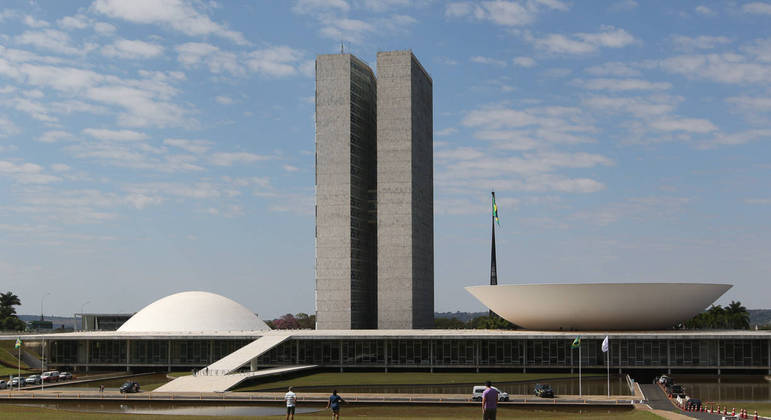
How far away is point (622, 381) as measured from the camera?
73.7 metres

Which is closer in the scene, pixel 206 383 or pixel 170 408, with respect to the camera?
pixel 170 408

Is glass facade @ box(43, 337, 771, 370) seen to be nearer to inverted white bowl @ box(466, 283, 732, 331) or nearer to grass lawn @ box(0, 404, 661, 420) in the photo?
inverted white bowl @ box(466, 283, 732, 331)

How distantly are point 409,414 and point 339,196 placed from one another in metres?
59.9

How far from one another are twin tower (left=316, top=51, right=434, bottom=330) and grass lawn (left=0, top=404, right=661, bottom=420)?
2120 inches

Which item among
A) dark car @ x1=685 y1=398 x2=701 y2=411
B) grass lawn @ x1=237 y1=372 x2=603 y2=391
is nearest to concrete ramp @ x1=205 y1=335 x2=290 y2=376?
grass lawn @ x1=237 y1=372 x2=603 y2=391

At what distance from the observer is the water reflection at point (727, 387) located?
59812 millimetres

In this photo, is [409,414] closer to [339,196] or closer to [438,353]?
[438,353]

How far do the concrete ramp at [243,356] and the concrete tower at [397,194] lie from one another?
21869 millimetres

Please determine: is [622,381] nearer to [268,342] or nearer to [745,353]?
[745,353]

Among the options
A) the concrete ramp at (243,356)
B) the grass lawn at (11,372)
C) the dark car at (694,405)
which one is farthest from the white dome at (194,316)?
the dark car at (694,405)

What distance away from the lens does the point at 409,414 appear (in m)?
49.1

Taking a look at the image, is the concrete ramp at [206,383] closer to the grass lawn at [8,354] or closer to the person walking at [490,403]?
the grass lawn at [8,354]

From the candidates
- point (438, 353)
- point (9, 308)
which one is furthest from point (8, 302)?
point (438, 353)

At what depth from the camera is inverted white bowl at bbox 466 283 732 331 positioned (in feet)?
273
